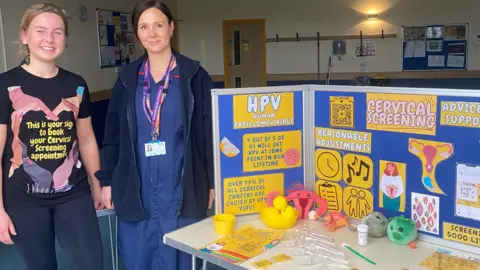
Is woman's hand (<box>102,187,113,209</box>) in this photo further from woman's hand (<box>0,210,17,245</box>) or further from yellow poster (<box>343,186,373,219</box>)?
yellow poster (<box>343,186,373,219</box>)

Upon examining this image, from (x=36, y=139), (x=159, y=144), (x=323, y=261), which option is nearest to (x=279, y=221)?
(x=323, y=261)

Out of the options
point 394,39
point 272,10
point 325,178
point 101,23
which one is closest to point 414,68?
point 394,39

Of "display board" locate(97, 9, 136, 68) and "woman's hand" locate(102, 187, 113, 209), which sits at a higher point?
"display board" locate(97, 9, 136, 68)

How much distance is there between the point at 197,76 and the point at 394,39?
5.98 m

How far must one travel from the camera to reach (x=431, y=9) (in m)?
6.89

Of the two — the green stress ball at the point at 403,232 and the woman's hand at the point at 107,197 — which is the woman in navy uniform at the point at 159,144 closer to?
the woman's hand at the point at 107,197

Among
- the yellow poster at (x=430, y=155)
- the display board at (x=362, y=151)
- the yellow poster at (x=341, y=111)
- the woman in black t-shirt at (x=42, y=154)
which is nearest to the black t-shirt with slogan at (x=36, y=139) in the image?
the woman in black t-shirt at (x=42, y=154)

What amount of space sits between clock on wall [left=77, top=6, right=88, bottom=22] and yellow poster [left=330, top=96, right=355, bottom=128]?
14.5ft

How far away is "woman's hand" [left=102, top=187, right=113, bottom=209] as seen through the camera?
6.23ft

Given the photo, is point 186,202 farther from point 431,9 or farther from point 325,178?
point 431,9

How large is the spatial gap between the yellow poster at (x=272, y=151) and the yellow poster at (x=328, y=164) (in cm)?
8

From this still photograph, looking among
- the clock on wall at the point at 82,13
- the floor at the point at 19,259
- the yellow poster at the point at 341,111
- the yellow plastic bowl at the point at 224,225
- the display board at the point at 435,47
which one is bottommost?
the floor at the point at 19,259

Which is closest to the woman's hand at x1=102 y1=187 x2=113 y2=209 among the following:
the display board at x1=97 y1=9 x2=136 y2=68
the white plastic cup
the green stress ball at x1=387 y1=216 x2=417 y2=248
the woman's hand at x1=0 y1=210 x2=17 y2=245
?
the woman's hand at x1=0 y1=210 x2=17 y2=245

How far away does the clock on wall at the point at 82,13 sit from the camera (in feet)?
17.9
